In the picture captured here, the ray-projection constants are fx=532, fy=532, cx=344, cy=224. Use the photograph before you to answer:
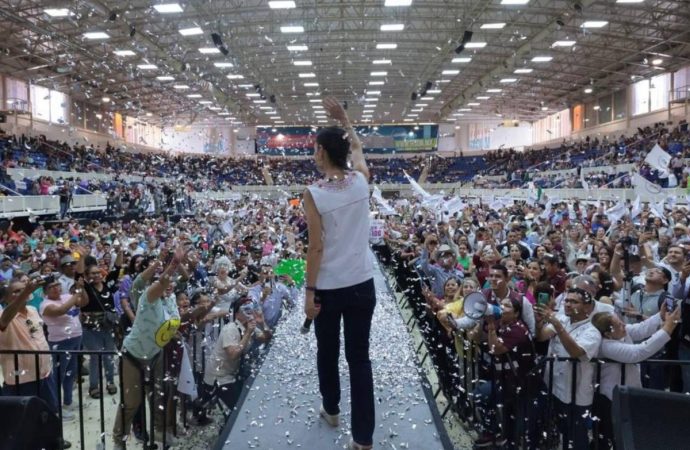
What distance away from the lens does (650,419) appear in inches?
85.7

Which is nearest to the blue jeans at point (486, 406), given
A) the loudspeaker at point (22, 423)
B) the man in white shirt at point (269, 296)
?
the man in white shirt at point (269, 296)

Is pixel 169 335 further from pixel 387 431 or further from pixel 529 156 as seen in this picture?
pixel 529 156

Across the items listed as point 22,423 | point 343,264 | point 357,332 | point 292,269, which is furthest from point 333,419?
point 292,269

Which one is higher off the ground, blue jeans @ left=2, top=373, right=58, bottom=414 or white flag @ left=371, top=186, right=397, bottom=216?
white flag @ left=371, top=186, right=397, bottom=216

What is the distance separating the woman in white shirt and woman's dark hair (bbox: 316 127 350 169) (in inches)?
72.9

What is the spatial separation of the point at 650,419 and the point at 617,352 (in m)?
0.97

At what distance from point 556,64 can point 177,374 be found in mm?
25061

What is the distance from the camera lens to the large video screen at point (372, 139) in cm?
4234

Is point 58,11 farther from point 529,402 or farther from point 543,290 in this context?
point 529,402

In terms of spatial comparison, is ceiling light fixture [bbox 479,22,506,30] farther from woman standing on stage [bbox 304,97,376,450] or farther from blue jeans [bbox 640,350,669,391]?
woman standing on stage [bbox 304,97,376,450]

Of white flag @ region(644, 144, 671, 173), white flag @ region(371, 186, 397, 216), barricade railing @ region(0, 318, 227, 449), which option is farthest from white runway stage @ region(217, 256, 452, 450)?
white flag @ region(644, 144, 671, 173)

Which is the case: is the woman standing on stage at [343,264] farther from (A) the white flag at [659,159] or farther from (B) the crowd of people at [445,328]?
(A) the white flag at [659,159]

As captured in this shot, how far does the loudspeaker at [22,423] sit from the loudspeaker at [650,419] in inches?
95.6

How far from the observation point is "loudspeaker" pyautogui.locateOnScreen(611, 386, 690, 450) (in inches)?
84.4
